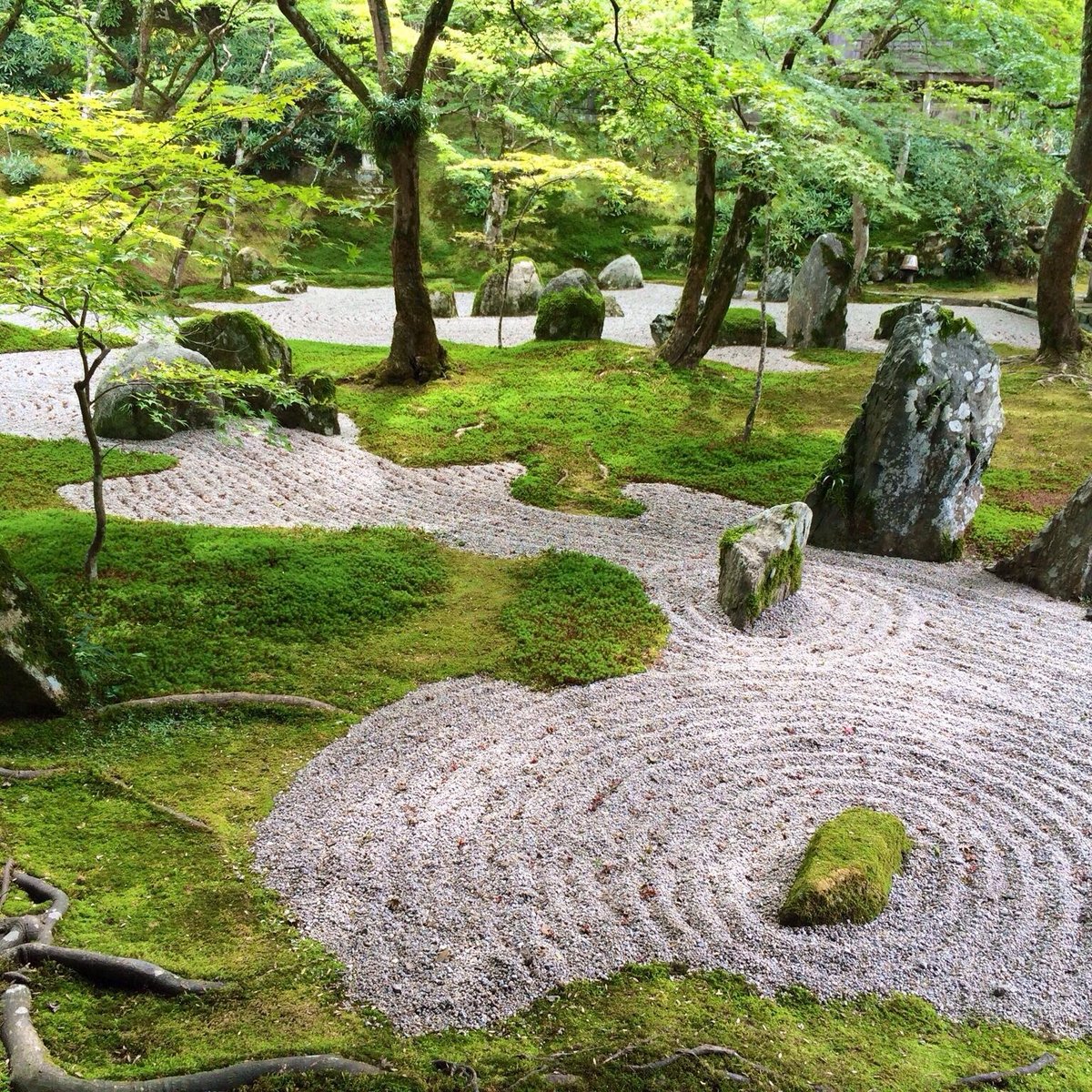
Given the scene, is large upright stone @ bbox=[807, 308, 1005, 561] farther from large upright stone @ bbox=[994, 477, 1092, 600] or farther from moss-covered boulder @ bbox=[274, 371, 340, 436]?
moss-covered boulder @ bbox=[274, 371, 340, 436]

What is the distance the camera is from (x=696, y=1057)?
334cm

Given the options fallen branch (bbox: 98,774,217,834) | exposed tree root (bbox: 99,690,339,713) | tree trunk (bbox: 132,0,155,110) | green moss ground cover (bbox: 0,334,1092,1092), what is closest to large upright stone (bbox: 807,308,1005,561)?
green moss ground cover (bbox: 0,334,1092,1092)

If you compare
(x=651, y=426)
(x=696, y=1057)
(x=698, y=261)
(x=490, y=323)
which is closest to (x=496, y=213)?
(x=490, y=323)

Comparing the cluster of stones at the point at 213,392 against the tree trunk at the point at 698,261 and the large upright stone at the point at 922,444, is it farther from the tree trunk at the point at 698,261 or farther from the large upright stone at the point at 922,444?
the large upright stone at the point at 922,444

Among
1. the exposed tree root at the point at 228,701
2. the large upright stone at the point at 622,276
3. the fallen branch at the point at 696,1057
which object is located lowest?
the exposed tree root at the point at 228,701

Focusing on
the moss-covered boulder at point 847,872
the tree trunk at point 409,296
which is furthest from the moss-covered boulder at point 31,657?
the tree trunk at point 409,296

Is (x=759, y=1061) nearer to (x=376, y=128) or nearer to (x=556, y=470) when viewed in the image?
(x=556, y=470)

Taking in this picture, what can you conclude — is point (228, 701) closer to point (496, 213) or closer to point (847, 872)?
point (847, 872)

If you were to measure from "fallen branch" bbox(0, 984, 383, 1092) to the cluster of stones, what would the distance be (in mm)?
8642

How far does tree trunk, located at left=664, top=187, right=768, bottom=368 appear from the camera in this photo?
47.4 feet

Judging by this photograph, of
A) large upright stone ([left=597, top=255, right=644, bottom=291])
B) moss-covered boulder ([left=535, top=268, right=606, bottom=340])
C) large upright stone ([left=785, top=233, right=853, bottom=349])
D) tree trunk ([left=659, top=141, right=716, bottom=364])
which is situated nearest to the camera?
tree trunk ([left=659, top=141, right=716, bottom=364])

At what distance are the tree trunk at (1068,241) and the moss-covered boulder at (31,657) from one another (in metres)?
14.4

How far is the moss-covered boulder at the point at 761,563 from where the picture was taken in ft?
24.7

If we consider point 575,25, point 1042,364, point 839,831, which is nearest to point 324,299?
point 575,25
